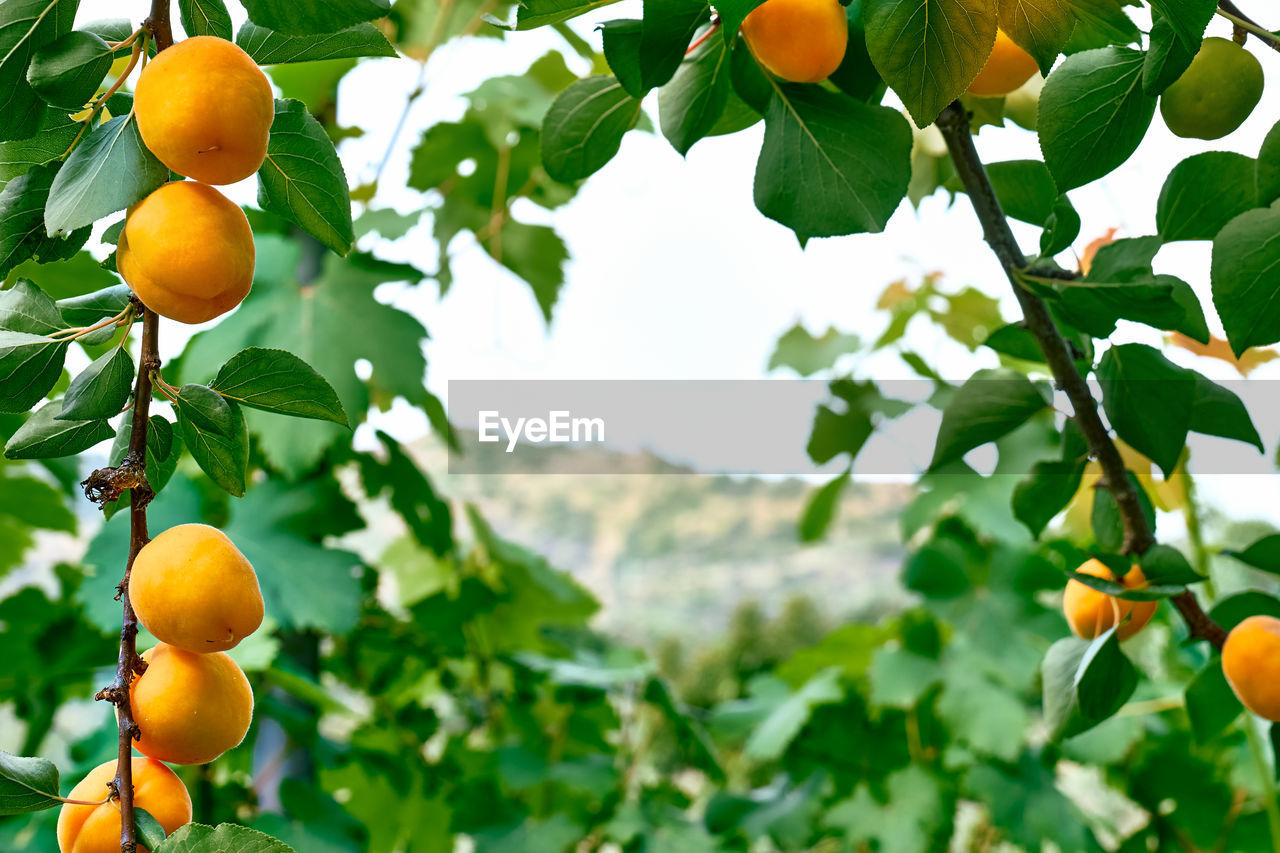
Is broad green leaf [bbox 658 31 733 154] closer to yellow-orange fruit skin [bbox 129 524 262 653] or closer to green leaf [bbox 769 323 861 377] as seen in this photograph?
yellow-orange fruit skin [bbox 129 524 262 653]

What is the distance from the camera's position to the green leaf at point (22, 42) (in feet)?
0.48

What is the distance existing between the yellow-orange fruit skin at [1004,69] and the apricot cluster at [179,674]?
6.6 inches

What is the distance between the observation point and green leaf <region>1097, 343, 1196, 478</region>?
221mm

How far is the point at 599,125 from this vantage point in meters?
0.23

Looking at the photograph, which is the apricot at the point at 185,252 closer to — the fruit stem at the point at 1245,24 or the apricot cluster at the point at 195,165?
the apricot cluster at the point at 195,165

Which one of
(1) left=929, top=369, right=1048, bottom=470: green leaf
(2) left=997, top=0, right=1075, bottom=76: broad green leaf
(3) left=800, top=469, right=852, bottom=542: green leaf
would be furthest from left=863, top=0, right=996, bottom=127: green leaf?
(3) left=800, top=469, right=852, bottom=542: green leaf

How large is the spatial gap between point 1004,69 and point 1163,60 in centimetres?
4

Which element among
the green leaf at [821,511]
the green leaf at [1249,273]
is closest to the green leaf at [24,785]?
the green leaf at [1249,273]

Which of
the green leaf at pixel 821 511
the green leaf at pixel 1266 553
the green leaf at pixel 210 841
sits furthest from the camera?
the green leaf at pixel 821 511

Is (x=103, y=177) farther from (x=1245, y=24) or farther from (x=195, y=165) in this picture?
(x=1245, y=24)

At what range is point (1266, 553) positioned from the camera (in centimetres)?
24

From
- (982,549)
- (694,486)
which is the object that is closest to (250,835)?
(982,549)

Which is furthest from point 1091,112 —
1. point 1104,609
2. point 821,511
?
point 821,511

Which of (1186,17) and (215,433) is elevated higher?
(1186,17)
